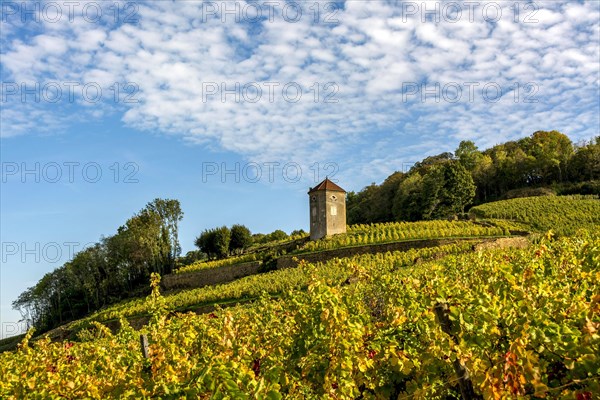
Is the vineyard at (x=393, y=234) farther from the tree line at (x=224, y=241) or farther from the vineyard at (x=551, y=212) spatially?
the tree line at (x=224, y=241)

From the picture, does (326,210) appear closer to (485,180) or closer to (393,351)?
(485,180)

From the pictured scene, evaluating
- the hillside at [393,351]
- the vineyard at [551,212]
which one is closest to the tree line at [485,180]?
the vineyard at [551,212]

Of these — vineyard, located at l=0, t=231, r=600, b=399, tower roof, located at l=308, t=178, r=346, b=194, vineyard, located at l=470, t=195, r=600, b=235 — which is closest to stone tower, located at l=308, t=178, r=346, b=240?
tower roof, located at l=308, t=178, r=346, b=194

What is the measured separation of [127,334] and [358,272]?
568 centimetres

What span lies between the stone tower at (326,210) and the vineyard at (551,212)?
14881 mm

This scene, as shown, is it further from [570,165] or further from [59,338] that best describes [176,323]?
[570,165]

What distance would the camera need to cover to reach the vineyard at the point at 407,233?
36.8 metres

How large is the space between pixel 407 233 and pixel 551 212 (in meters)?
15.9

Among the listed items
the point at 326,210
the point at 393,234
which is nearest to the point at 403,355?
the point at 393,234

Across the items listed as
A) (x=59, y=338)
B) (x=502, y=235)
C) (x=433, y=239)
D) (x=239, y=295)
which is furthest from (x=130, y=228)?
(x=502, y=235)

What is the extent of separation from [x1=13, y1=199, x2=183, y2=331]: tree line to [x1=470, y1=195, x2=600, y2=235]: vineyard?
124 feet

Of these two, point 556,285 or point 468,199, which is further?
point 468,199

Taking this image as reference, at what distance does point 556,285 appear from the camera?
6.92 m

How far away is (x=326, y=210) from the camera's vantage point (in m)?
47.1
